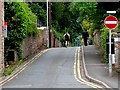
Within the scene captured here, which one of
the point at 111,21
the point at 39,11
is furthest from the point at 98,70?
the point at 39,11

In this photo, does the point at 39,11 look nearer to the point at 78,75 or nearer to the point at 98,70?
the point at 98,70

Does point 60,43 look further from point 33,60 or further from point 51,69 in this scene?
point 51,69

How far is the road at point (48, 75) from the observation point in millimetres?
18734

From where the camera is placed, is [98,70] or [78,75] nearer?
[78,75]

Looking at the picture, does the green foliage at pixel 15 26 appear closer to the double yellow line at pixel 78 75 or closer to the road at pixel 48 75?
Answer: the road at pixel 48 75

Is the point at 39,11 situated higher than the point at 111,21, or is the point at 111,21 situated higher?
the point at 39,11

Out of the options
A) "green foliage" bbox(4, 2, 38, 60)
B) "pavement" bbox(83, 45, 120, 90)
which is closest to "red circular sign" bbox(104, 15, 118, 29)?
"pavement" bbox(83, 45, 120, 90)

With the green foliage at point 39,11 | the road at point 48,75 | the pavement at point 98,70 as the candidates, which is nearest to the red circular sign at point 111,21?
the pavement at point 98,70

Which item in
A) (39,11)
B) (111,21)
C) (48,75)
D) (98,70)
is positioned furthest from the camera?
(39,11)

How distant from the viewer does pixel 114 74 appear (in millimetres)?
21453

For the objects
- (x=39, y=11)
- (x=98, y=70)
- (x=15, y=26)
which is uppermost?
(x=39, y=11)

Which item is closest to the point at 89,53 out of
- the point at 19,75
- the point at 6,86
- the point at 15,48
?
the point at 15,48

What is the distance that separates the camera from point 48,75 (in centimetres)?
2225

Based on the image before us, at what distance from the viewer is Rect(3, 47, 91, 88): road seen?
61.5 feet
